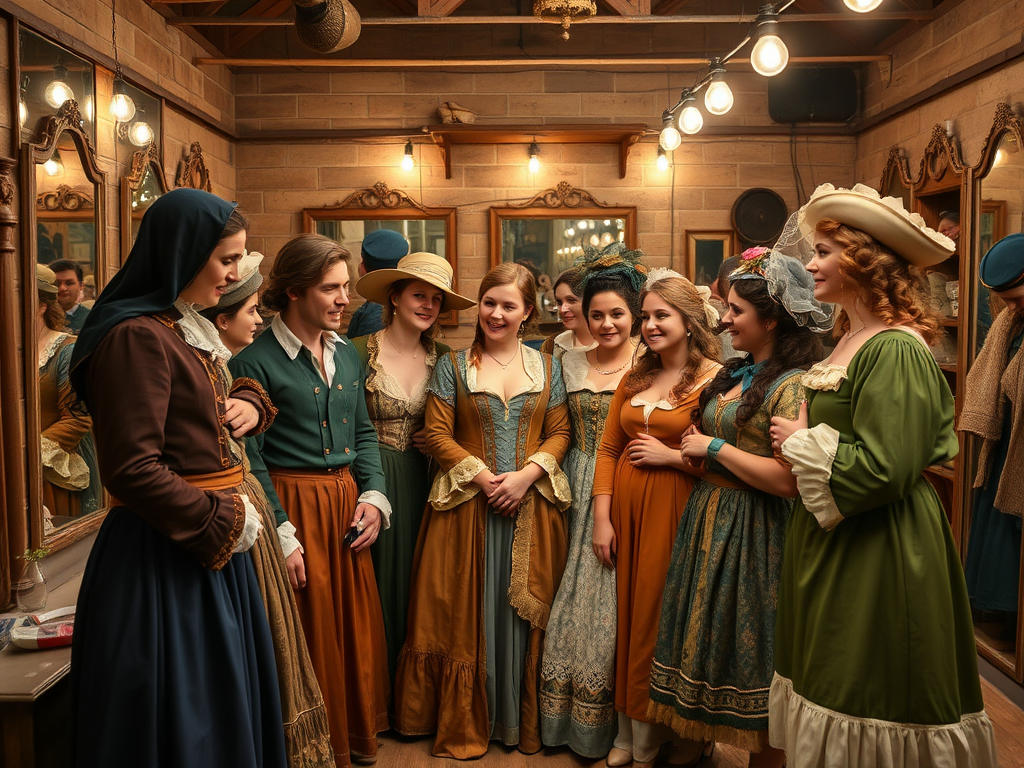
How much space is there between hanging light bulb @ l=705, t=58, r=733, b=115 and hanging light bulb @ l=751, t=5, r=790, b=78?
0.51 meters

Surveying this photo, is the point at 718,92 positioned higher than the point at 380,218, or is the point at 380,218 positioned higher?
the point at 718,92

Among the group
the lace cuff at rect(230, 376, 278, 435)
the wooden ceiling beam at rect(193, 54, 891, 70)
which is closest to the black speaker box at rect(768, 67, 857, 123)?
the wooden ceiling beam at rect(193, 54, 891, 70)

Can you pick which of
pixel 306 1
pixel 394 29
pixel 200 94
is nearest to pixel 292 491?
pixel 306 1

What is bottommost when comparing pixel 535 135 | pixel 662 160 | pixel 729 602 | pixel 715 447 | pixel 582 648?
pixel 582 648

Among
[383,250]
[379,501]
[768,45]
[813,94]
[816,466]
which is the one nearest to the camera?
[816,466]

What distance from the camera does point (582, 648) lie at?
9.17ft

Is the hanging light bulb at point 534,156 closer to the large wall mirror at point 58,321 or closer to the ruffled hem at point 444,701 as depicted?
the large wall mirror at point 58,321

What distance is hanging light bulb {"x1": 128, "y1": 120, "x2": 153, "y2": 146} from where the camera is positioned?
4.17 m

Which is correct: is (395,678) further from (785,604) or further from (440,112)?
(440,112)

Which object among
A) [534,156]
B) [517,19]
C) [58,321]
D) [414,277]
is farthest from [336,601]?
[534,156]

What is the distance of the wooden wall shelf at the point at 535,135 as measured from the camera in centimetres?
562

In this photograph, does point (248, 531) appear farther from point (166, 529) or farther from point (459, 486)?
point (459, 486)

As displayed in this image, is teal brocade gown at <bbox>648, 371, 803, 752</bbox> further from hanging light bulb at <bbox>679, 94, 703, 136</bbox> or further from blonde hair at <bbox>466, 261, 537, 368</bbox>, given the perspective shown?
hanging light bulb at <bbox>679, 94, 703, 136</bbox>

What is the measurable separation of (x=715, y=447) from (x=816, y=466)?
0.48 metres
